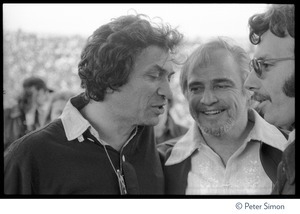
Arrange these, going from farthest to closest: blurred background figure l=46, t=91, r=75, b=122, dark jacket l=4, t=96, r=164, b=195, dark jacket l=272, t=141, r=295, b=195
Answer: blurred background figure l=46, t=91, r=75, b=122
dark jacket l=4, t=96, r=164, b=195
dark jacket l=272, t=141, r=295, b=195

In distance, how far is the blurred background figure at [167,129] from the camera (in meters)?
2.76

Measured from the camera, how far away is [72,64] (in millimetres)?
2533

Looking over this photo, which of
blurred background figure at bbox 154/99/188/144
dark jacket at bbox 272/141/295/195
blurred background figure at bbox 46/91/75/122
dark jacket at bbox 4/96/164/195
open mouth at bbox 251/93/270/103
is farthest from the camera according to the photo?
blurred background figure at bbox 154/99/188/144

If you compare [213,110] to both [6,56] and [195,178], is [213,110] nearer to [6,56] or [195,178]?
[195,178]

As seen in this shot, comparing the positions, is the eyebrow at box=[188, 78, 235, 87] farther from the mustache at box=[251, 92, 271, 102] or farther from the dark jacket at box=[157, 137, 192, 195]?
the dark jacket at box=[157, 137, 192, 195]

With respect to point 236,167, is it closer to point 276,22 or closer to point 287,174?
point 287,174

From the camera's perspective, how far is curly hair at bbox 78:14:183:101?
2.45m

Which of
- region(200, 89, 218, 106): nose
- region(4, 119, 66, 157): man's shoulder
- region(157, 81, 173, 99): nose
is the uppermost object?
region(157, 81, 173, 99): nose

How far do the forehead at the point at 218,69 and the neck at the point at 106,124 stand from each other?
455 mm

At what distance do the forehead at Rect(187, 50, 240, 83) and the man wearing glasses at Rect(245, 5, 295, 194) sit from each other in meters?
0.09

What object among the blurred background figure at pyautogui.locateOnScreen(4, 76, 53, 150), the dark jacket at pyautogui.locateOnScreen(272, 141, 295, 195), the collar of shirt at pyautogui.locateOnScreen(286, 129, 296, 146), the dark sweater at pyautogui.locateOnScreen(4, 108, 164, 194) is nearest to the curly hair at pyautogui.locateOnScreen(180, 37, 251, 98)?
the collar of shirt at pyautogui.locateOnScreen(286, 129, 296, 146)

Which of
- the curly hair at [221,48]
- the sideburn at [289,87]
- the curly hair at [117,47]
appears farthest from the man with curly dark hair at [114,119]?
the sideburn at [289,87]
